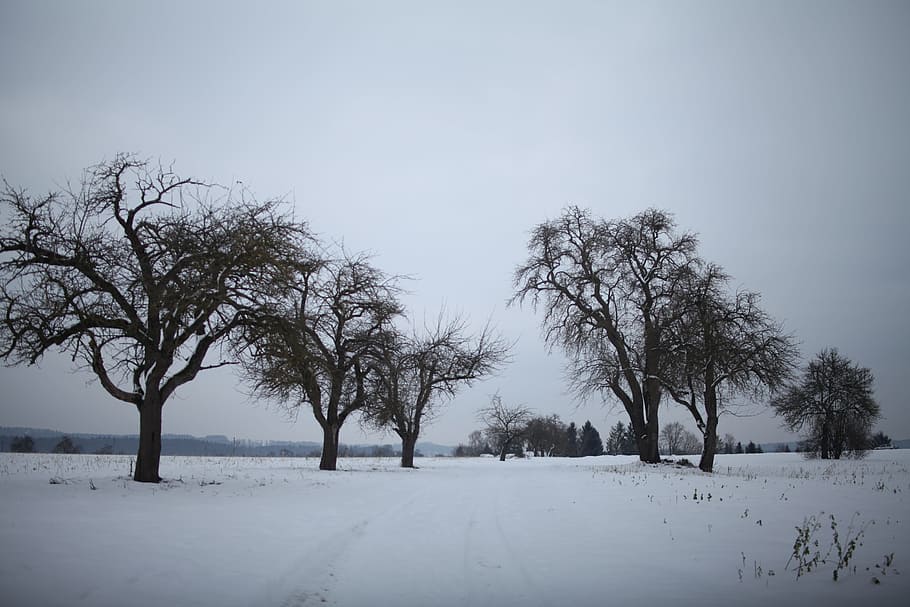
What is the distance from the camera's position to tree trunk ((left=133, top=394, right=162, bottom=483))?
1238 cm

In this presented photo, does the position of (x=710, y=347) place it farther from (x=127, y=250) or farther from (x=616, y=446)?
(x=616, y=446)

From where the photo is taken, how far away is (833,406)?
36188 mm

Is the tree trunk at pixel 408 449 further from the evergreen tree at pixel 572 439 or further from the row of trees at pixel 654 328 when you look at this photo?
the evergreen tree at pixel 572 439

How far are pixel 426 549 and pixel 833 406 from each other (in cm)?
4121

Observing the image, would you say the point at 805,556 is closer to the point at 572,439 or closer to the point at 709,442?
the point at 709,442

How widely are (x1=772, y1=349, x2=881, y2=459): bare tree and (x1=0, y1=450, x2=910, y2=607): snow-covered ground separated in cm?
2937

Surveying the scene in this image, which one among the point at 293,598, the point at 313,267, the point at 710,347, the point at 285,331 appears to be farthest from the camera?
the point at 710,347

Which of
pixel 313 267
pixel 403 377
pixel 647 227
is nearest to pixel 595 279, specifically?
pixel 647 227

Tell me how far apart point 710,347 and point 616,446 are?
9851cm

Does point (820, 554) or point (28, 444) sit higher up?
point (820, 554)

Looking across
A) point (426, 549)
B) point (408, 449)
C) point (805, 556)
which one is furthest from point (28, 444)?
point (805, 556)

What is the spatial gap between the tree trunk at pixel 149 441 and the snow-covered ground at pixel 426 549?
2.88ft

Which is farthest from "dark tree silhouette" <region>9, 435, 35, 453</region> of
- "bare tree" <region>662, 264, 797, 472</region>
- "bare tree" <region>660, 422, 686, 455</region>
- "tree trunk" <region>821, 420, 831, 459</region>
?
"bare tree" <region>660, 422, 686, 455</region>

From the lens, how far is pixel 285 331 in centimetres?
1241
